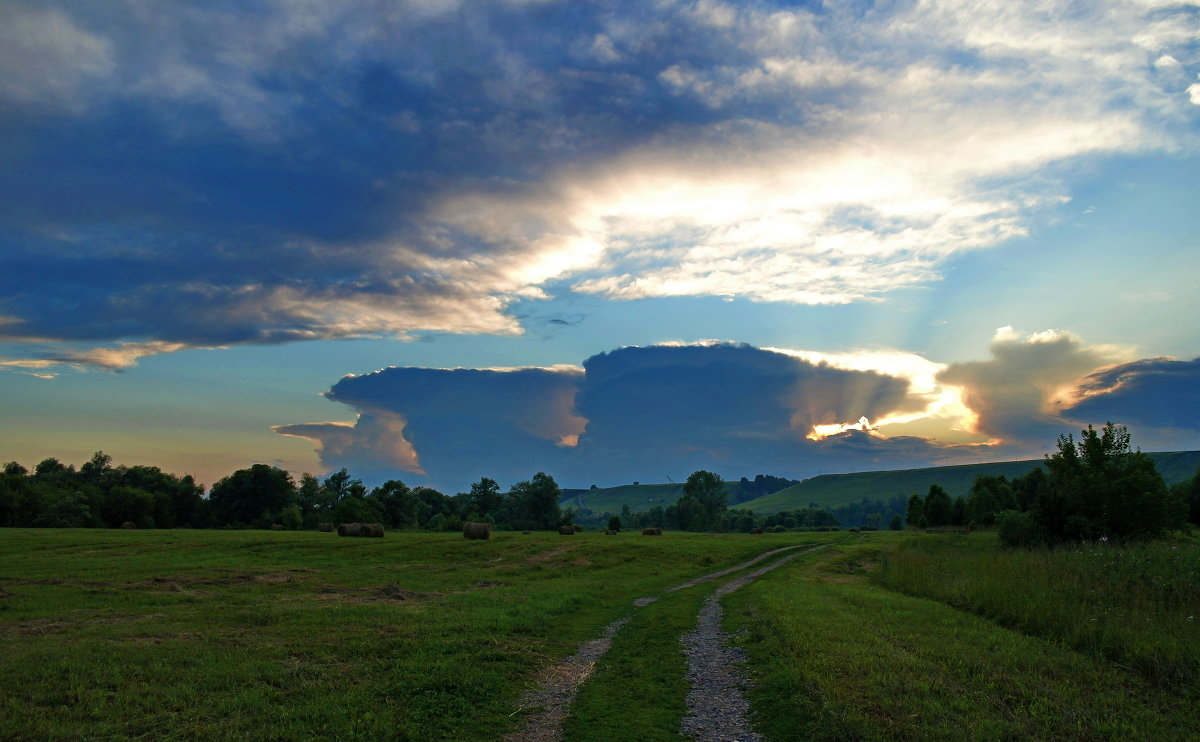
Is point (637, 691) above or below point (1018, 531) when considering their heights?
above

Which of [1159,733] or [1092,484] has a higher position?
[1092,484]

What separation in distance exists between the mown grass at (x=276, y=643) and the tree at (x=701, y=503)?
144059 millimetres

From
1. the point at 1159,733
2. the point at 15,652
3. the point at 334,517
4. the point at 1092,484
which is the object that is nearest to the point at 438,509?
the point at 334,517

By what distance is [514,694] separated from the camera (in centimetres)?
1355

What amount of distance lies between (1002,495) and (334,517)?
119 m

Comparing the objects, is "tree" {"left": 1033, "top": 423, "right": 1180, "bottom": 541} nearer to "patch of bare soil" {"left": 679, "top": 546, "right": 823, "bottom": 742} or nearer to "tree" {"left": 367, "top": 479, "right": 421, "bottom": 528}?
"patch of bare soil" {"left": 679, "top": 546, "right": 823, "bottom": 742}

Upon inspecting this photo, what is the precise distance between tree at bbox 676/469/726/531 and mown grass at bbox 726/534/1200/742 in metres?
164

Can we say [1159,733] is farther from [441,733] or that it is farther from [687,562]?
[687,562]

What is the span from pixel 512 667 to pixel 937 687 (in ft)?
30.7

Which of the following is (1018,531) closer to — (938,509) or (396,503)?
(938,509)

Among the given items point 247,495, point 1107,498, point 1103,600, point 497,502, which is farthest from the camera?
point 497,502

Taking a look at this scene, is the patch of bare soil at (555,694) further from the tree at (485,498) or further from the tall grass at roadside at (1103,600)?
the tree at (485,498)

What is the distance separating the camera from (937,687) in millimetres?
12523

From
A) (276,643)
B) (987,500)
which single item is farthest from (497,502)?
(276,643)
